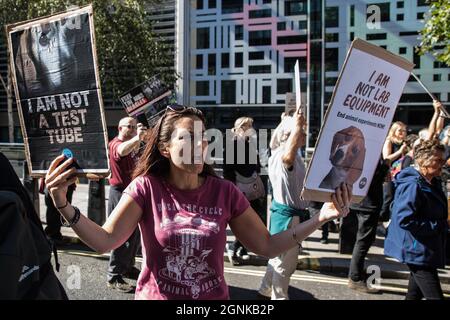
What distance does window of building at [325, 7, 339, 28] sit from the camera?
2125 centimetres

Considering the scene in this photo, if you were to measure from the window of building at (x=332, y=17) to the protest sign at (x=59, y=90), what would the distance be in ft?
68.9

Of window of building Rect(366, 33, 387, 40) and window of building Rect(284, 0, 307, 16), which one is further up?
window of building Rect(284, 0, 307, 16)

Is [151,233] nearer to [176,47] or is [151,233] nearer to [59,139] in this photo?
[59,139]

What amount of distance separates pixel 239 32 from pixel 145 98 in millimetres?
21159

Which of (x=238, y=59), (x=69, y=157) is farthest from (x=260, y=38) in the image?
(x=69, y=157)

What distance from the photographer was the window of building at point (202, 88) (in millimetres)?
25547

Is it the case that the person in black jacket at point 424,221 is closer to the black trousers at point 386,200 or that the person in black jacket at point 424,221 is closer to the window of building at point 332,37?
the black trousers at point 386,200

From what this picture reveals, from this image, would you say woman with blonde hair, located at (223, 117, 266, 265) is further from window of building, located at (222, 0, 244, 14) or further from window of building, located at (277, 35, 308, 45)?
window of building, located at (222, 0, 244, 14)

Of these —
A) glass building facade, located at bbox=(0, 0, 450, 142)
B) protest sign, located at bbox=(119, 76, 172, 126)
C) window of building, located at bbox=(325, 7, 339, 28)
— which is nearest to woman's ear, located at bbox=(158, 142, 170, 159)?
protest sign, located at bbox=(119, 76, 172, 126)

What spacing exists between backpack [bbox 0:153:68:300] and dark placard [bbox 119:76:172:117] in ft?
10.0

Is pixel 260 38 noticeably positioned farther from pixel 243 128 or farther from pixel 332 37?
pixel 243 128

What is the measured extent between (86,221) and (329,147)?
1.18m

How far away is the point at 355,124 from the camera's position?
2.03 meters
